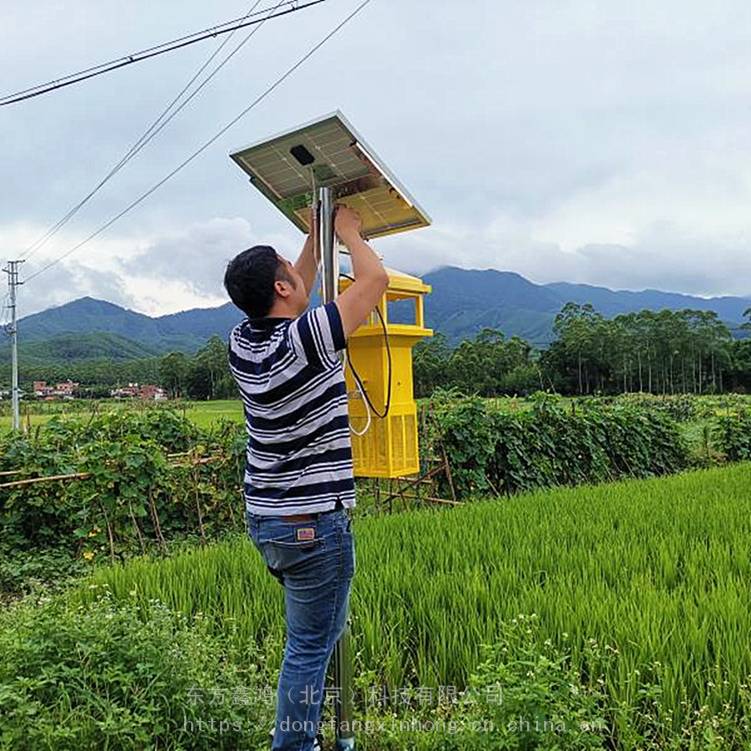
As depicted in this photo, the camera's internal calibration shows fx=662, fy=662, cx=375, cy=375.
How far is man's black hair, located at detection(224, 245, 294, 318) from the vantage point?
1.84 m

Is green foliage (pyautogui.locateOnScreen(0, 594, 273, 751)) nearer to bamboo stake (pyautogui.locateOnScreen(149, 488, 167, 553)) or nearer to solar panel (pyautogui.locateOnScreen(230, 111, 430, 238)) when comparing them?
solar panel (pyautogui.locateOnScreen(230, 111, 430, 238))

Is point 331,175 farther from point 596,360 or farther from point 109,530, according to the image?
point 596,360

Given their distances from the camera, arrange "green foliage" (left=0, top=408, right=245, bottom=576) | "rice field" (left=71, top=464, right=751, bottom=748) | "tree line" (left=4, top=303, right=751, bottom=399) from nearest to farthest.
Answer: "rice field" (left=71, top=464, right=751, bottom=748)
"green foliage" (left=0, top=408, right=245, bottom=576)
"tree line" (left=4, top=303, right=751, bottom=399)

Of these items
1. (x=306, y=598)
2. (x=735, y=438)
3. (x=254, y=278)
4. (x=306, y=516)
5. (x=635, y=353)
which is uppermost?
(x=635, y=353)

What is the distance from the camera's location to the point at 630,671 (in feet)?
7.76

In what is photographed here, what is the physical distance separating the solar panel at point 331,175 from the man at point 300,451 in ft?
1.21

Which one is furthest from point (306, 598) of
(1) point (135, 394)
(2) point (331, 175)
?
(1) point (135, 394)

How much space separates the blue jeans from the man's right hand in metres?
0.85

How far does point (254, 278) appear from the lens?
1.84 meters

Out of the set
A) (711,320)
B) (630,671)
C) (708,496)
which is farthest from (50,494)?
(711,320)

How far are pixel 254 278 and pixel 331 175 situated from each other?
0.55 metres

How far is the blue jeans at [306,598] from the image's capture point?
1.82 meters

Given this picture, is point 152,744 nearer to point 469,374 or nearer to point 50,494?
point 50,494

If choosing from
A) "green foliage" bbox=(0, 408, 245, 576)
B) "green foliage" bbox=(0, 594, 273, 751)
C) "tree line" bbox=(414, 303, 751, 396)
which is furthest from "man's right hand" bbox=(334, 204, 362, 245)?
"tree line" bbox=(414, 303, 751, 396)
